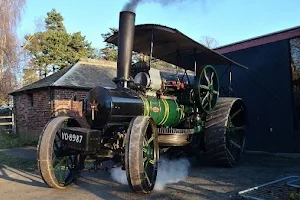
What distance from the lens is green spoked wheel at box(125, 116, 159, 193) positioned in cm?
421

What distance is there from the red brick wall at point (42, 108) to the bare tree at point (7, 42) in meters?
10.6

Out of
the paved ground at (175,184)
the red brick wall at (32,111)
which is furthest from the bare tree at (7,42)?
the paved ground at (175,184)

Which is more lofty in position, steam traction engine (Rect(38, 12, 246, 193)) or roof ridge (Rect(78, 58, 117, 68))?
roof ridge (Rect(78, 58, 117, 68))

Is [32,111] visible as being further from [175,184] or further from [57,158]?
[175,184]

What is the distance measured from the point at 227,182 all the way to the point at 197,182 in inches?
18.7

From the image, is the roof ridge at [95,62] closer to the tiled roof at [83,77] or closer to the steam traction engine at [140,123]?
the tiled roof at [83,77]

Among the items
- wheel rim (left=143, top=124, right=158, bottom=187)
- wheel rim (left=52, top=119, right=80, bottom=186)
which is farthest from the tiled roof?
wheel rim (left=143, top=124, right=158, bottom=187)

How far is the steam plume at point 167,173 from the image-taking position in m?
5.38

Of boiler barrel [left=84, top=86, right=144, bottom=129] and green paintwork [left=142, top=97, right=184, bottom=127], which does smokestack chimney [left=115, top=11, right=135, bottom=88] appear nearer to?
boiler barrel [left=84, top=86, right=144, bottom=129]

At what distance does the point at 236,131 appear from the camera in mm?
7836

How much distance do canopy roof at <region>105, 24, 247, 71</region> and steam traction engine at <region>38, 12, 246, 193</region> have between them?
0.07 feet

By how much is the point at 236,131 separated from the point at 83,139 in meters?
4.40

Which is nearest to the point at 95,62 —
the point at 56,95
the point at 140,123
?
the point at 56,95

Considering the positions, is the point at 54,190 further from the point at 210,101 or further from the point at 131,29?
the point at 210,101
